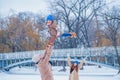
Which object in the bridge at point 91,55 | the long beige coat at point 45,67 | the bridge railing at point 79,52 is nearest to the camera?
the long beige coat at point 45,67

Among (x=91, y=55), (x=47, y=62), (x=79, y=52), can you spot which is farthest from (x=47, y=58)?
(x=79, y=52)

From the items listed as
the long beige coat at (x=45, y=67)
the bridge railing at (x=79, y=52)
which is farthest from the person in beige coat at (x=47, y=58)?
the bridge railing at (x=79, y=52)

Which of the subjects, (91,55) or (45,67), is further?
(91,55)

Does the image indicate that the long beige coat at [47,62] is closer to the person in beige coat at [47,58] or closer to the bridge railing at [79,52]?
the person in beige coat at [47,58]

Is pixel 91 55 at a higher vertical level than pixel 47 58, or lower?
lower

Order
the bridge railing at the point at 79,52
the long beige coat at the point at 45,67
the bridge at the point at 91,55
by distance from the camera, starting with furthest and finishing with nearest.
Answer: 1. the bridge railing at the point at 79,52
2. the bridge at the point at 91,55
3. the long beige coat at the point at 45,67

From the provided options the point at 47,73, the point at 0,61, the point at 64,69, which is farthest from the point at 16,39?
the point at 47,73

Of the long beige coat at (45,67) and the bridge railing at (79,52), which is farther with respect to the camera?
the bridge railing at (79,52)

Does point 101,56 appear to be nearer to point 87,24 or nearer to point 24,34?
point 87,24

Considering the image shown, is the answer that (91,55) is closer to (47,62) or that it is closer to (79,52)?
(79,52)

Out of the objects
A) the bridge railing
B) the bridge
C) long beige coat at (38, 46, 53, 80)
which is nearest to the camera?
long beige coat at (38, 46, 53, 80)

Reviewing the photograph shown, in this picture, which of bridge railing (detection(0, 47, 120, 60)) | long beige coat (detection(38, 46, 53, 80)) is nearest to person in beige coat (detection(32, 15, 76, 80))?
long beige coat (detection(38, 46, 53, 80))

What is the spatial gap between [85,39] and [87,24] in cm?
83

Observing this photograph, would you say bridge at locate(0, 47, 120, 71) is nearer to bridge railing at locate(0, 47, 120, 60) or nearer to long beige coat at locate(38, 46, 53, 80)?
bridge railing at locate(0, 47, 120, 60)
